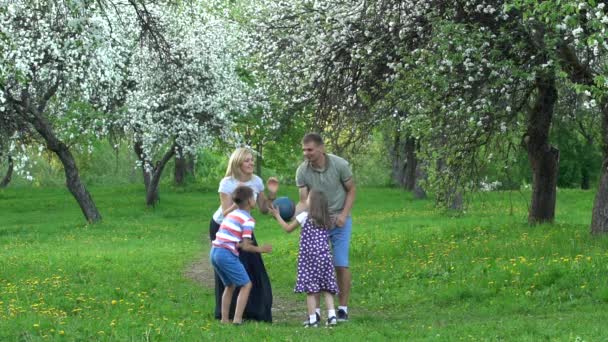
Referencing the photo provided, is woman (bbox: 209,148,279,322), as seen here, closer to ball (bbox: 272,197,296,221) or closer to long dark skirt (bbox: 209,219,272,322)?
long dark skirt (bbox: 209,219,272,322)

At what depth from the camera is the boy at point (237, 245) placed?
11039mm

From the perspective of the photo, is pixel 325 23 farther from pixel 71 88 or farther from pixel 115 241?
pixel 71 88

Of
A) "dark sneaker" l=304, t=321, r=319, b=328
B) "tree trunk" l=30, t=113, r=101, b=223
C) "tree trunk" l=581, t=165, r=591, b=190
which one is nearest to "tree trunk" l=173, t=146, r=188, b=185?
"tree trunk" l=30, t=113, r=101, b=223

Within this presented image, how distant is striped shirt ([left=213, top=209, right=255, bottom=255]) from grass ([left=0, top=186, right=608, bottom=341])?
90 centimetres

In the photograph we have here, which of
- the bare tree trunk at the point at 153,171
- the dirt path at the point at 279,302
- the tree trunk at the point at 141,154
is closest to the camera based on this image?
the dirt path at the point at 279,302

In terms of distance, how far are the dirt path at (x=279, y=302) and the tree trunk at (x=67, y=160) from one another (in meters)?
12.1

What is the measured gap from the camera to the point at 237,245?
1114cm

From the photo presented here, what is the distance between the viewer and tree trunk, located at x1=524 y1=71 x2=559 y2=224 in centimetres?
1930

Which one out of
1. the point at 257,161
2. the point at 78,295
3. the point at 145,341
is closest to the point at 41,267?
the point at 78,295

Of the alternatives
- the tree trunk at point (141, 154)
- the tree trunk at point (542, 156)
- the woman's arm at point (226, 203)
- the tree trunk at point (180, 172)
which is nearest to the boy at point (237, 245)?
the woman's arm at point (226, 203)

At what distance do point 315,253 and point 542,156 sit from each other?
420 inches

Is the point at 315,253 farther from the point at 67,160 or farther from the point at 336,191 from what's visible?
the point at 67,160

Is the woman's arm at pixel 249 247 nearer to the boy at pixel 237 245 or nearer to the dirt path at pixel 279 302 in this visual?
the boy at pixel 237 245

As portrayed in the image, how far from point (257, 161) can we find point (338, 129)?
3422 cm
